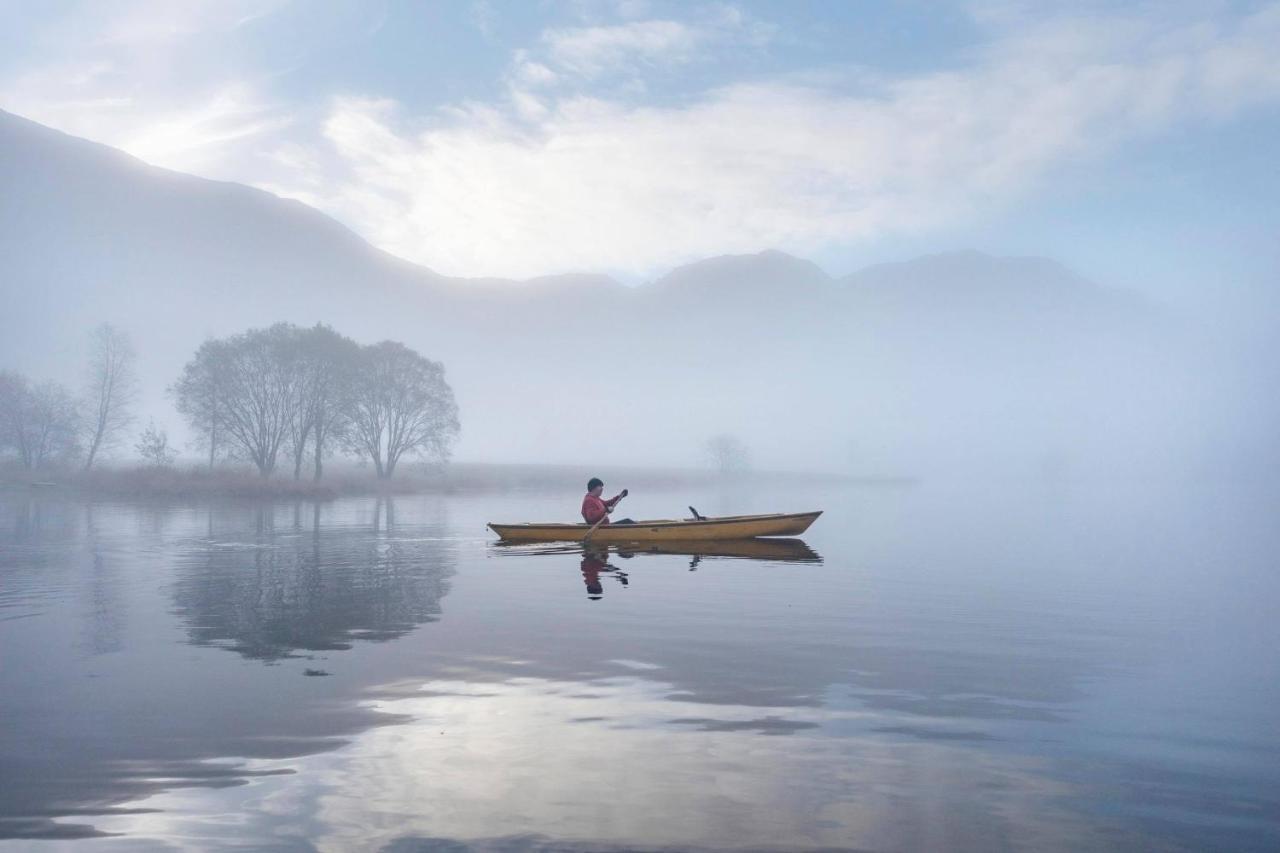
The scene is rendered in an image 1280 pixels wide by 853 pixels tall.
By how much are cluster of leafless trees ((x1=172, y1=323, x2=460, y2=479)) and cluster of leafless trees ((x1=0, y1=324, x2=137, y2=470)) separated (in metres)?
11.6

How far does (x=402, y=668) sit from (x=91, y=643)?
6192mm

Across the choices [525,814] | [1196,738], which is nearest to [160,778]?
[525,814]

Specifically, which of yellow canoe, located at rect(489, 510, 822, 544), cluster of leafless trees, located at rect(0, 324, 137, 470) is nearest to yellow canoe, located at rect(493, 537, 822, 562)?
yellow canoe, located at rect(489, 510, 822, 544)

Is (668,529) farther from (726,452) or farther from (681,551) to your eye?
(726,452)

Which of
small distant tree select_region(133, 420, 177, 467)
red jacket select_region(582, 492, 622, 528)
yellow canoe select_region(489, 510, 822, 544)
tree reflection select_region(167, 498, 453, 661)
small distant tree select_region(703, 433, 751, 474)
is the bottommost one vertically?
tree reflection select_region(167, 498, 453, 661)

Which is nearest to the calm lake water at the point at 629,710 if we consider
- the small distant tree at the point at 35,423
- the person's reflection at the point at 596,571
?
the person's reflection at the point at 596,571

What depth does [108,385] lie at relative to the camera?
79.9 meters

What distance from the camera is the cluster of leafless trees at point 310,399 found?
7056cm

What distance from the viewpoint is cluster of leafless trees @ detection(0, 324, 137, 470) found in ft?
243

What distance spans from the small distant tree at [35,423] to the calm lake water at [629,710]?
193ft

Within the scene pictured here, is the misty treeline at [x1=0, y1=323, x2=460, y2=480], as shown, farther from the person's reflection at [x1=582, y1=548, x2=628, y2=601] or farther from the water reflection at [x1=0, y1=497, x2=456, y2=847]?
the person's reflection at [x1=582, y1=548, x2=628, y2=601]

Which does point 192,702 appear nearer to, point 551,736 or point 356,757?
point 356,757

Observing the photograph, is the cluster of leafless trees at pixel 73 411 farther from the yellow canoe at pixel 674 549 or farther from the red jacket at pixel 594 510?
the red jacket at pixel 594 510

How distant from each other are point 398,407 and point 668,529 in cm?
5450
